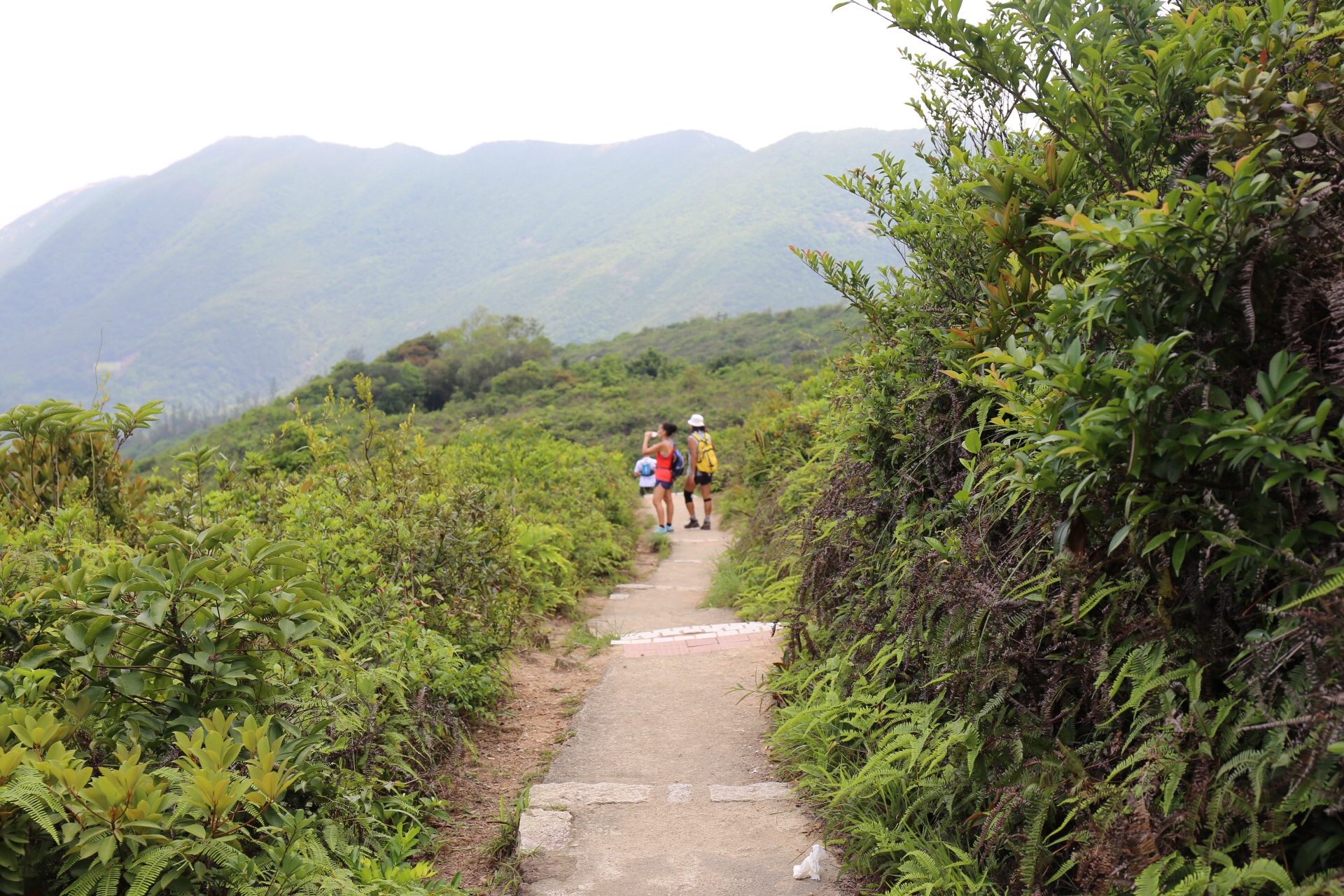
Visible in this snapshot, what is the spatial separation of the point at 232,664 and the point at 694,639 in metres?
3.94

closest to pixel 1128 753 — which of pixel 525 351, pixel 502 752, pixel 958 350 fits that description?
pixel 958 350

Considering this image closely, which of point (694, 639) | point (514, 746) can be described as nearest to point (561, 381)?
point (694, 639)

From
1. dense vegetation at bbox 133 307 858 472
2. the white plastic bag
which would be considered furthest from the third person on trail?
dense vegetation at bbox 133 307 858 472

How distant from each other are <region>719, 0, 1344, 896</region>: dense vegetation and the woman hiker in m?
7.84

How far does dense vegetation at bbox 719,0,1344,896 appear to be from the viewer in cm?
166

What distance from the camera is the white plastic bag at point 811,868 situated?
2.80m

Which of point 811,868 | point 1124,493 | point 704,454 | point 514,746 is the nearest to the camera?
point 1124,493

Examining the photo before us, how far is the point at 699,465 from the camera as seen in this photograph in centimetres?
1161

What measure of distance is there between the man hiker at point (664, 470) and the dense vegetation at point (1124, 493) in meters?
7.84

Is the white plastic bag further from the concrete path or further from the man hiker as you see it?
the man hiker

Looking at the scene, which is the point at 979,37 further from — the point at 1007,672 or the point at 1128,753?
the point at 1128,753

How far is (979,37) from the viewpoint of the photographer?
112 inches

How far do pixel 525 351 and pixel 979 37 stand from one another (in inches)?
1755

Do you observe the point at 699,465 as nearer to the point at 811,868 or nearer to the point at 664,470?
the point at 664,470
